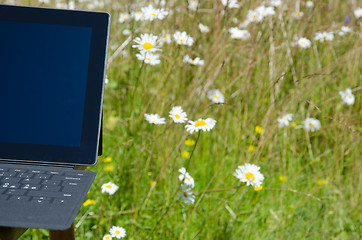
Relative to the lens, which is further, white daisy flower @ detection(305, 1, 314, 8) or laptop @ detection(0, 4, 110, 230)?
white daisy flower @ detection(305, 1, 314, 8)

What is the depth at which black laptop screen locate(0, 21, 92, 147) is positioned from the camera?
0.64m

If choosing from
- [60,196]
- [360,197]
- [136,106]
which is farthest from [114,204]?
[360,197]

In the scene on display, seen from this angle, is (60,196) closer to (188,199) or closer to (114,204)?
(188,199)

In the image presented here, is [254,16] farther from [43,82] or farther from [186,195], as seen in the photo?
[43,82]

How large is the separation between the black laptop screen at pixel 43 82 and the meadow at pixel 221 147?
0.37 metres

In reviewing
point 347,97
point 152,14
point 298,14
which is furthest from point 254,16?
point 152,14

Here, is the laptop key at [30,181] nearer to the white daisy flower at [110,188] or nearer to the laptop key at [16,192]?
the laptop key at [16,192]

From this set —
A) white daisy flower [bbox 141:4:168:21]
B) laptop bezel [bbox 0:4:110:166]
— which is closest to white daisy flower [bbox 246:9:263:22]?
white daisy flower [bbox 141:4:168:21]

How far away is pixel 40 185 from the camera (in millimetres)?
582

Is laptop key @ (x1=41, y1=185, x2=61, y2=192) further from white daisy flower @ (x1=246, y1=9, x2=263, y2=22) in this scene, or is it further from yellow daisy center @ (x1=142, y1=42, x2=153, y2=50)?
white daisy flower @ (x1=246, y1=9, x2=263, y2=22)

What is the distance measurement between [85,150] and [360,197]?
1.18m

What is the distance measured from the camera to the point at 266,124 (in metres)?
1.40

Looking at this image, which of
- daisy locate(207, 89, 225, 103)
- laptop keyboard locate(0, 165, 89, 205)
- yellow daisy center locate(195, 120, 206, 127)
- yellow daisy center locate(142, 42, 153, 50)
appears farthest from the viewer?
daisy locate(207, 89, 225, 103)

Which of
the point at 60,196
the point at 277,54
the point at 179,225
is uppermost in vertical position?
the point at 277,54
